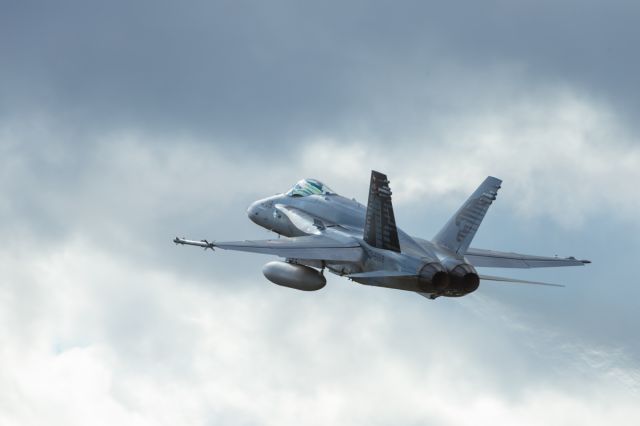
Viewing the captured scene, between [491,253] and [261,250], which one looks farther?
[491,253]

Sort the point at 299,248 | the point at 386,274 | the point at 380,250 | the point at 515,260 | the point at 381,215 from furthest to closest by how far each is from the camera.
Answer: the point at 515,260 < the point at 299,248 < the point at 380,250 < the point at 381,215 < the point at 386,274

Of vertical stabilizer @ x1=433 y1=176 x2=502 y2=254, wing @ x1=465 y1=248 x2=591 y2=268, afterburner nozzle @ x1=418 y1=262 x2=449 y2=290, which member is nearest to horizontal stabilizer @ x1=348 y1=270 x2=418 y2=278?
afterburner nozzle @ x1=418 y1=262 x2=449 y2=290

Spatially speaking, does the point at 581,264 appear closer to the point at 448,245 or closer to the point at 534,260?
the point at 534,260

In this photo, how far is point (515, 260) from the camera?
55.0 meters

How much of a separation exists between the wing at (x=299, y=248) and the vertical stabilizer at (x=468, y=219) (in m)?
3.56

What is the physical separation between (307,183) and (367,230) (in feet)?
33.0

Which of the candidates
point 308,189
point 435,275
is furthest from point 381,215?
point 308,189

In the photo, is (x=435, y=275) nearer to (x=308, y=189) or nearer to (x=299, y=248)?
(x=299, y=248)

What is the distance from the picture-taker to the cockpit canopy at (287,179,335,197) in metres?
58.9

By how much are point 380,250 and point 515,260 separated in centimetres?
789

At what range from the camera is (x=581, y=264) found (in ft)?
181

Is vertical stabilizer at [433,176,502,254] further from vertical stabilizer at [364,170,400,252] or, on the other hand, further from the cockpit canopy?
the cockpit canopy

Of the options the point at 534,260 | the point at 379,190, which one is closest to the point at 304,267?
the point at 379,190

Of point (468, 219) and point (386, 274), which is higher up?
point (468, 219)
